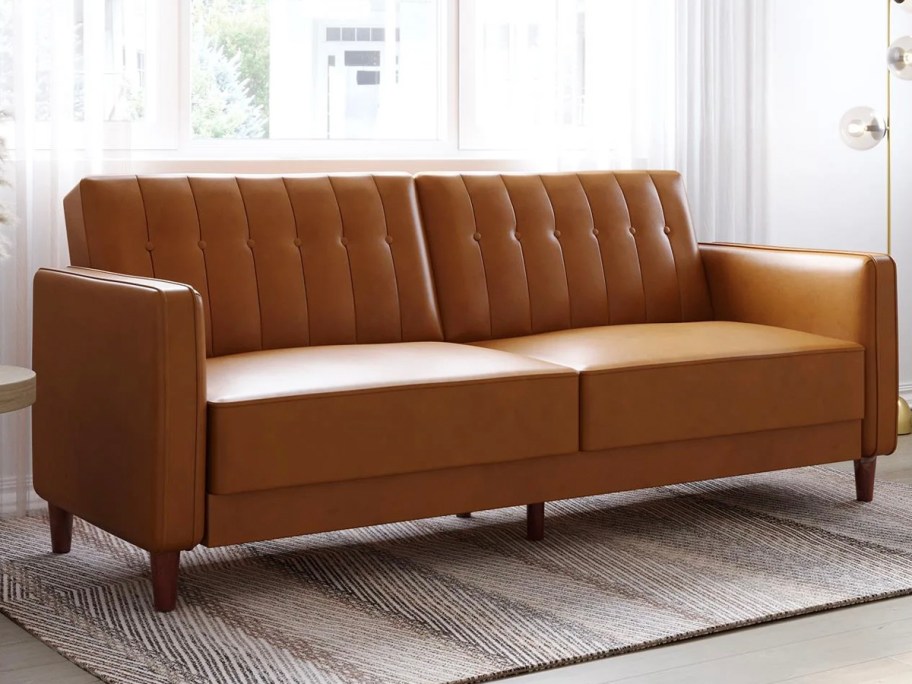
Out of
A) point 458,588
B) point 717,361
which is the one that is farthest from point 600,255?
point 458,588

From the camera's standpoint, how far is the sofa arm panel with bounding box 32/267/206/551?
2.45m

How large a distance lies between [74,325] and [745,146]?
102 inches

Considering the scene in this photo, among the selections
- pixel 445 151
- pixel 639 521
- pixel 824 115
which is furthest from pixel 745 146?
pixel 639 521

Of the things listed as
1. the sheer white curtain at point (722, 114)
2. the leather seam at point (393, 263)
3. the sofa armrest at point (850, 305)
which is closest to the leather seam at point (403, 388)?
the leather seam at point (393, 263)

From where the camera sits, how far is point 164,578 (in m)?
2.55

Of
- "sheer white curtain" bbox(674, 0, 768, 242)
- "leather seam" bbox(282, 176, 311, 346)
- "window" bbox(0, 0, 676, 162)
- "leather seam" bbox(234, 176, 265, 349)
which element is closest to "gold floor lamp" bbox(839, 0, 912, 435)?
"sheer white curtain" bbox(674, 0, 768, 242)

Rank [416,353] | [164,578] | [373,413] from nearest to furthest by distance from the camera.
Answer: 1. [164,578]
2. [373,413]
3. [416,353]

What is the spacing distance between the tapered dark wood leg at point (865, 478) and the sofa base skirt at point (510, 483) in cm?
8

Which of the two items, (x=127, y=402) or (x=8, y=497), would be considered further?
(x=8, y=497)

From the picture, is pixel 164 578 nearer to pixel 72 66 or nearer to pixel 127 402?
pixel 127 402

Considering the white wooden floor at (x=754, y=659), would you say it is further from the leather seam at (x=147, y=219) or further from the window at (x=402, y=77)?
the window at (x=402, y=77)

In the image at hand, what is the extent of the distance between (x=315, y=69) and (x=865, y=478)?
202 cm

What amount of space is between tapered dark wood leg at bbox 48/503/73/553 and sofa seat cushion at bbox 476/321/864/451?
111 centimetres

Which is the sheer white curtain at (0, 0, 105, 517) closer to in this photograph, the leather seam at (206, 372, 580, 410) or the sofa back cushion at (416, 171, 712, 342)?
the sofa back cushion at (416, 171, 712, 342)
